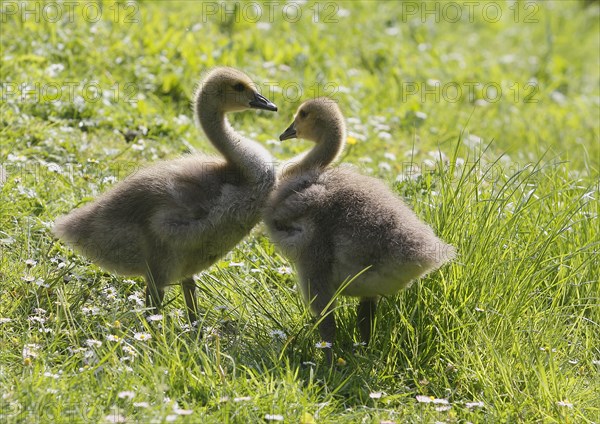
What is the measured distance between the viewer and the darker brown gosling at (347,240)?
489cm

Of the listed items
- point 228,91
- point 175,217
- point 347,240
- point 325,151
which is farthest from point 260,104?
point 347,240

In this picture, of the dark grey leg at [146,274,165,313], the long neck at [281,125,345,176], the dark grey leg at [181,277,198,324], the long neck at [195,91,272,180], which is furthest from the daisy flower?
the long neck at [281,125,345,176]

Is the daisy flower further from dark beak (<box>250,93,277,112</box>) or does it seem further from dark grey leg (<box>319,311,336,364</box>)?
dark beak (<box>250,93,277,112</box>)

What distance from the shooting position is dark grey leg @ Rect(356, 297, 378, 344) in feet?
17.4

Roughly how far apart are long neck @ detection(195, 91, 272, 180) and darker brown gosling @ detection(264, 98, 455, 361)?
0.20 metres

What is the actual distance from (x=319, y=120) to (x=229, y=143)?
59 cm

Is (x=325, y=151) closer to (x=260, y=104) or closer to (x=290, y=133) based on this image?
(x=290, y=133)

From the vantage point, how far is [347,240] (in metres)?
4.98

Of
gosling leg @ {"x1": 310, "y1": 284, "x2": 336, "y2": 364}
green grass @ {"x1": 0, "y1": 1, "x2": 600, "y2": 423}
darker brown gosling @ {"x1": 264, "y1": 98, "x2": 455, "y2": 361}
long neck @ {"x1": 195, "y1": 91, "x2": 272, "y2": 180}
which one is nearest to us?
green grass @ {"x1": 0, "y1": 1, "x2": 600, "y2": 423}

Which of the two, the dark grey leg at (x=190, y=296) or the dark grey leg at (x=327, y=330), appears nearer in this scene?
the dark grey leg at (x=327, y=330)

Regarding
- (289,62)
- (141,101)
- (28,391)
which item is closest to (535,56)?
(289,62)

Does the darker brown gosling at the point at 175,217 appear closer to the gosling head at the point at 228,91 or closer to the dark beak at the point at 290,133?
the gosling head at the point at 228,91

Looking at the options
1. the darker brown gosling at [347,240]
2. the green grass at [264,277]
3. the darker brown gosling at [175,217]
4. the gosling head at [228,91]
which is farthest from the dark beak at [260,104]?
the green grass at [264,277]

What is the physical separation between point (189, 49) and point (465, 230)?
4.21 metres
